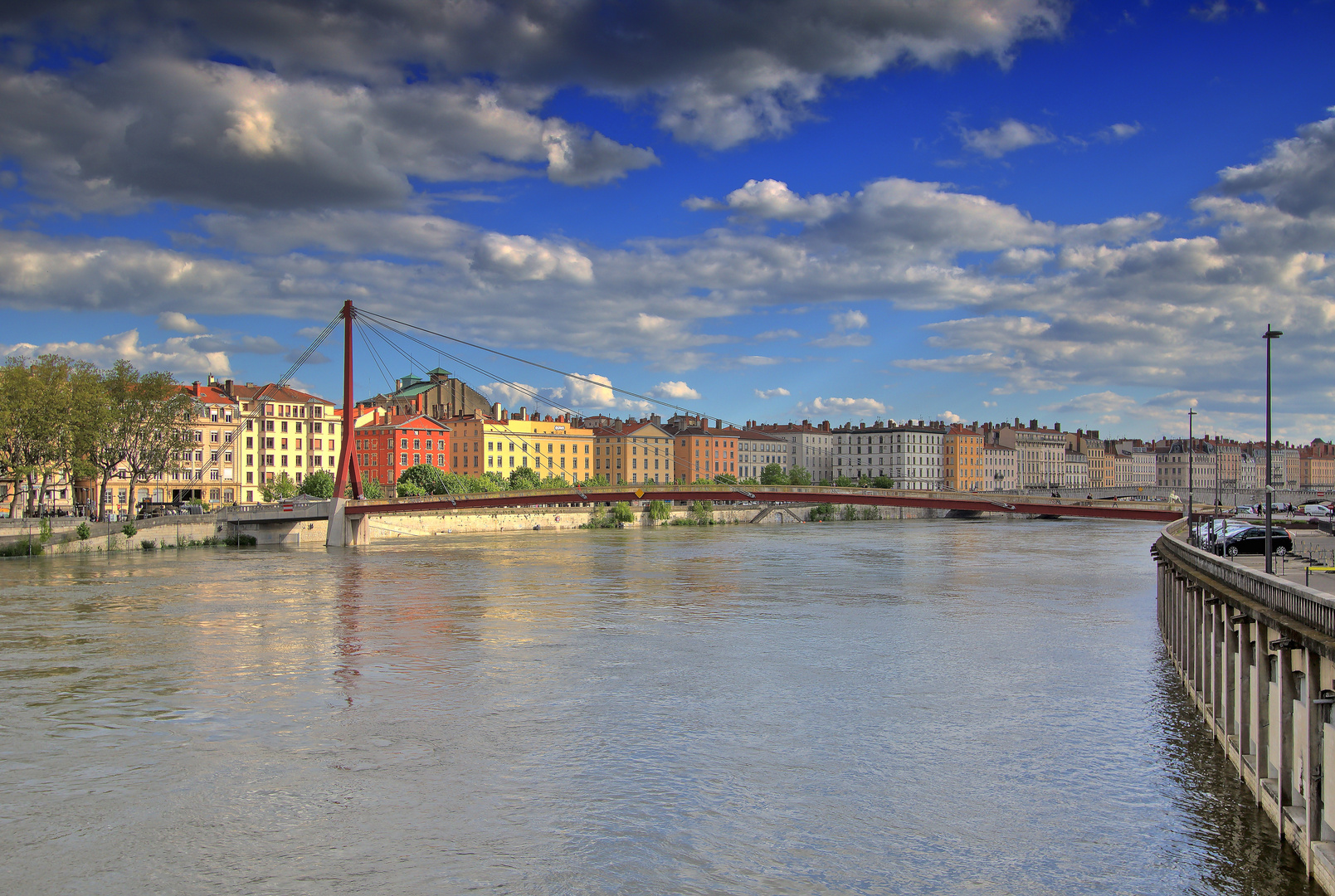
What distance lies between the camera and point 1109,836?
9125 mm

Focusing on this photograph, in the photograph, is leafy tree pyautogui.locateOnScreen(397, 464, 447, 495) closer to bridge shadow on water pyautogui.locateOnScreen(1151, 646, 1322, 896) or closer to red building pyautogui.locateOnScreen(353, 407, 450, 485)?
red building pyautogui.locateOnScreen(353, 407, 450, 485)

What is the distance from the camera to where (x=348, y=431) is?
47.8 meters

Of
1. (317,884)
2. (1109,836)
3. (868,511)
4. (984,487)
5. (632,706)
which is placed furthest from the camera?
(984,487)

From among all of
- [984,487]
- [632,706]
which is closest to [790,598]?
[632,706]

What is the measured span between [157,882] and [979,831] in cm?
686

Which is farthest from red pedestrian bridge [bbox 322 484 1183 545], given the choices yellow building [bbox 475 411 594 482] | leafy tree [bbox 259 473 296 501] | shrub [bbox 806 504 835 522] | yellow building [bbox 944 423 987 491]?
yellow building [bbox 944 423 987 491]

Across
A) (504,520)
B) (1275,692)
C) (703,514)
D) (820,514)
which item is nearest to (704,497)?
(504,520)

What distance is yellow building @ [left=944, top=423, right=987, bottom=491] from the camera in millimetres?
118188

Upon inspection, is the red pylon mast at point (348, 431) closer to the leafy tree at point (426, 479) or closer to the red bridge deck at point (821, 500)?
the red bridge deck at point (821, 500)

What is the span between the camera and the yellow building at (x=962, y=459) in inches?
4653

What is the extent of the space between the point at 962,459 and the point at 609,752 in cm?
11269

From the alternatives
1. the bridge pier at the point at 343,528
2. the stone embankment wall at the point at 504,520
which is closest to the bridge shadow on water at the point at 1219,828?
the bridge pier at the point at 343,528

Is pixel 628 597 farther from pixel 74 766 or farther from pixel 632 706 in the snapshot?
pixel 74 766

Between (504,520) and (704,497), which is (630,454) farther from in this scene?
(704,497)
